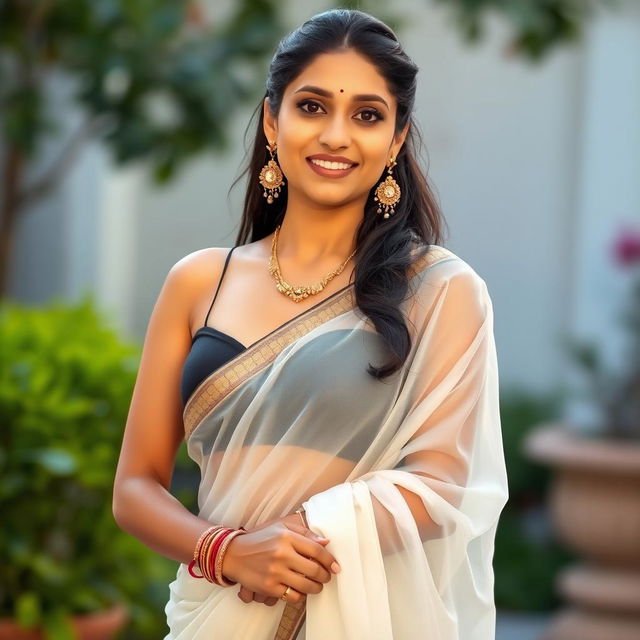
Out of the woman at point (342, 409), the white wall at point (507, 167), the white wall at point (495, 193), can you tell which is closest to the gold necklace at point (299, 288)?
the woman at point (342, 409)

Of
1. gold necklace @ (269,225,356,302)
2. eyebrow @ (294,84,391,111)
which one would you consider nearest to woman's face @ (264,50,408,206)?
eyebrow @ (294,84,391,111)

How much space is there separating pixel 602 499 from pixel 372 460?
3513 millimetres

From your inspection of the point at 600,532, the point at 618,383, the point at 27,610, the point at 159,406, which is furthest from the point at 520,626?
the point at 159,406

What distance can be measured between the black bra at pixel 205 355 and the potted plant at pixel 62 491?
2.00 m

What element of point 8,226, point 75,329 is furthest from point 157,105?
point 75,329

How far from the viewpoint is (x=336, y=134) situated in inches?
77.9

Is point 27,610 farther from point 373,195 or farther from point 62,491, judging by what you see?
point 373,195

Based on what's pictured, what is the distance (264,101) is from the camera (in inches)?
85.7

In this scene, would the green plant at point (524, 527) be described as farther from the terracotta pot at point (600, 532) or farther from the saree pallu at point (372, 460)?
the saree pallu at point (372, 460)

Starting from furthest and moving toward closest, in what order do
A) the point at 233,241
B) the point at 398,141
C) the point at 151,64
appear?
the point at 233,241
the point at 151,64
the point at 398,141

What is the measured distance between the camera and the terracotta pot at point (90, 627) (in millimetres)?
4070

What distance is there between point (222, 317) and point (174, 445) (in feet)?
0.72

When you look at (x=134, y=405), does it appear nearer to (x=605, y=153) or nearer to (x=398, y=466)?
(x=398, y=466)

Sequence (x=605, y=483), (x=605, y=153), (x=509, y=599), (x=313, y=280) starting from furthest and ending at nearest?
(x=605, y=153)
(x=509, y=599)
(x=605, y=483)
(x=313, y=280)
